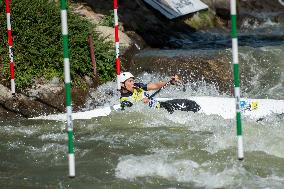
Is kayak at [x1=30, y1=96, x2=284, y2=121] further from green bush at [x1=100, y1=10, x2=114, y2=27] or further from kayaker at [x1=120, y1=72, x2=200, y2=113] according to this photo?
green bush at [x1=100, y1=10, x2=114, y2=27]

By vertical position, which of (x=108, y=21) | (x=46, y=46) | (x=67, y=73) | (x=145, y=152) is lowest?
(x=145, y=152)

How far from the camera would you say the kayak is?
915 cm

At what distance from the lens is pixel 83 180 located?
259 inches

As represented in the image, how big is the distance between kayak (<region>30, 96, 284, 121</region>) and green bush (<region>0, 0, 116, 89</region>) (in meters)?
1.42

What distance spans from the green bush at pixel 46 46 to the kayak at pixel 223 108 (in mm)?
1419

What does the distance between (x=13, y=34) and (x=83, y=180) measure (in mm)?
5145

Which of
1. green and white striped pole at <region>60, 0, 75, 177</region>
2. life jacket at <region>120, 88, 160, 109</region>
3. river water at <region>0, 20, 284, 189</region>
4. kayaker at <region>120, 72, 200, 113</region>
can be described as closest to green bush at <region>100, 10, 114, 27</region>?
kayaker at <region>120, 72, 200, 113</region>

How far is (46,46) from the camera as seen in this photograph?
11016 mm

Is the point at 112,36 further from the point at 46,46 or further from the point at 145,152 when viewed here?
the point at 145,152

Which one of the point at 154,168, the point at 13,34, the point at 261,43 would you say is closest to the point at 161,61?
the point at 13,34

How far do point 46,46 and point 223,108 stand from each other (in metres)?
3.46

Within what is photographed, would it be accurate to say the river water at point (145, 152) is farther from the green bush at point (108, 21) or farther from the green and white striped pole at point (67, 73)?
the green bush at point (108, 21)

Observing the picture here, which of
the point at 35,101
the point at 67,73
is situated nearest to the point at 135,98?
the point at 35,101

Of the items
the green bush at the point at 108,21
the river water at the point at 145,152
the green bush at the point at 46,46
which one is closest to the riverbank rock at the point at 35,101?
the green bush at the point at 46,46
